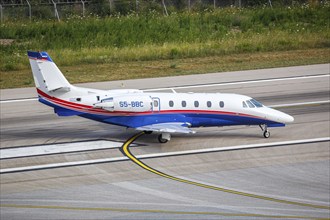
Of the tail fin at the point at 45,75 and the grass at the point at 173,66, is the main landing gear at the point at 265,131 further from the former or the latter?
the grass at the point at 173,66

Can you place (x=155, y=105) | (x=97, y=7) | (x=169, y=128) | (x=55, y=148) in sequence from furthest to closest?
(x=97, y=7) < (x=155, y=105) < (x=55, y=148) < (x=169, y=128)

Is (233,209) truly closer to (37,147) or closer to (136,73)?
(37,147)

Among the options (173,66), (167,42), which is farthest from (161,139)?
(167,42)

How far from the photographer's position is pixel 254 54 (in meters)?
61.6

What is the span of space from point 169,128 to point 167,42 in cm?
2990

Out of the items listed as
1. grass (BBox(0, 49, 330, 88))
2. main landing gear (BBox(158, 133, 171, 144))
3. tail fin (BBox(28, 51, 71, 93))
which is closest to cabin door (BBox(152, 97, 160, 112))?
main landing gear (BBox(158, 133, 171, 144))

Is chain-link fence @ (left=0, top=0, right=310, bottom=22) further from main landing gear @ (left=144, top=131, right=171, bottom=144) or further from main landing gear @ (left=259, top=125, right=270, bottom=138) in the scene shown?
main landing gear @ (left=259, top=125, right=270, bottom=138)

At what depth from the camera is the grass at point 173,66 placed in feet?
177

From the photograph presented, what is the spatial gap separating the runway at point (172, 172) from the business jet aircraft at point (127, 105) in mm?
1050

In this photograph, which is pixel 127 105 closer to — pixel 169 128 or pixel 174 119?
pixel 169 128

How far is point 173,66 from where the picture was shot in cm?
5675

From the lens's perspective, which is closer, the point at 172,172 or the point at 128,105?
the point at 172,172

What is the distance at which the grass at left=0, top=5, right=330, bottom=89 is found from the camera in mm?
57062

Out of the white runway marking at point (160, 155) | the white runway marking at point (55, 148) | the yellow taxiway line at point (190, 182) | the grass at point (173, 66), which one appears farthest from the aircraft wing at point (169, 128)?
the grass at point (173, 66)
